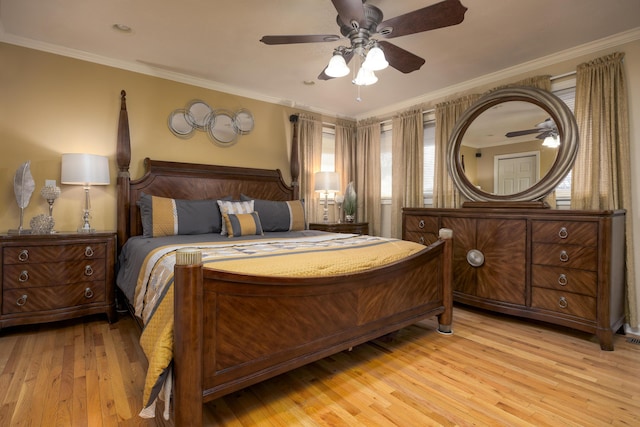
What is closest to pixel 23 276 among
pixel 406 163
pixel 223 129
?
pixel 223 129

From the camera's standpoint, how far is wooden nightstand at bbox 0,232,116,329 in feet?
8.21

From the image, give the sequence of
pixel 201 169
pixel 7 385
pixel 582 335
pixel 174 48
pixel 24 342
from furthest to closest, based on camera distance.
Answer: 1. pixel 201 169
2. pixel 174 48
3. pixel 582 335
4. pixel 24 342
5. pixel 7 385

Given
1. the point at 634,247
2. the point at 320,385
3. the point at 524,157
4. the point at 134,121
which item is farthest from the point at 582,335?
the point at 134,121

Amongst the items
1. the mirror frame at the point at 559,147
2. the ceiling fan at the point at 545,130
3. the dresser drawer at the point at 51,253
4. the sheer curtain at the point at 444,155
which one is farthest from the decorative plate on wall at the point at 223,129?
the ceiling fan at the point at 545,130

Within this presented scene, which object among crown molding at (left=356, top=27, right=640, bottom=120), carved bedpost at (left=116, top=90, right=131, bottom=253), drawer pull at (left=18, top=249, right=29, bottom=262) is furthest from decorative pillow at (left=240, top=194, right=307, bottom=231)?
crown molding at (left=356, top=27, right=640, bottom=120)

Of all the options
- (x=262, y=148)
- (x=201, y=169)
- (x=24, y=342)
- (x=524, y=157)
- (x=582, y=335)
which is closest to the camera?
(x=24, y=342)

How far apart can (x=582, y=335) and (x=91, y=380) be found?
361 centimetres

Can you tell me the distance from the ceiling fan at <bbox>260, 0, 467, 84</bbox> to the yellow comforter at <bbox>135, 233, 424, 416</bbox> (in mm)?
1232

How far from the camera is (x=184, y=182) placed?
362cm

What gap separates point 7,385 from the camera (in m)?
1.83

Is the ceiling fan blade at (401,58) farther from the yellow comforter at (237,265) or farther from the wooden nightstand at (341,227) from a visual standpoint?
the wooden nightstand at (341,227)

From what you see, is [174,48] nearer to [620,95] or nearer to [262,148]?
[262,148]

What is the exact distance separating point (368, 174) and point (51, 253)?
386 centimetres

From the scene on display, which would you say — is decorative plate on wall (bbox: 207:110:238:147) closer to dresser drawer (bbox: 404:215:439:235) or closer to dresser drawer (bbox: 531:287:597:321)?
dresser drawer (bbox: 404:215:439:235)
